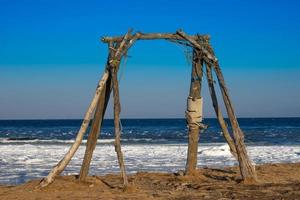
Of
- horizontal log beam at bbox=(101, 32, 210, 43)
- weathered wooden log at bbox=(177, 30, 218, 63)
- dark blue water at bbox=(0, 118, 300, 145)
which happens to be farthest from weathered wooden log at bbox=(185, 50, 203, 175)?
dark blue water at bbox=(0, 118, 300, 145)

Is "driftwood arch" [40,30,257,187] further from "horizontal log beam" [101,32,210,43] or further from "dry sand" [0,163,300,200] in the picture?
"dry sand" [0,163,300,200]

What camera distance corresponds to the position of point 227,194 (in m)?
8.45

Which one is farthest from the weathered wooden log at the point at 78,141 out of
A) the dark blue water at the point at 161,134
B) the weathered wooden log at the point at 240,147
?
the dark blue water at the point at 161,134

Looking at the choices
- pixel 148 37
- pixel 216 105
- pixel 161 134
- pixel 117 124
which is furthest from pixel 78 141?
pixel 161 134

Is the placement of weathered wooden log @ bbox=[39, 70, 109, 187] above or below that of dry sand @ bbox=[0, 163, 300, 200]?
above

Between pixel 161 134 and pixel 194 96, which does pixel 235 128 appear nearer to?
pixel 194 96

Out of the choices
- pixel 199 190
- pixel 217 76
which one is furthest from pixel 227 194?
pixel 217 76

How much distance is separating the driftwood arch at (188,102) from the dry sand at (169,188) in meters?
0.28

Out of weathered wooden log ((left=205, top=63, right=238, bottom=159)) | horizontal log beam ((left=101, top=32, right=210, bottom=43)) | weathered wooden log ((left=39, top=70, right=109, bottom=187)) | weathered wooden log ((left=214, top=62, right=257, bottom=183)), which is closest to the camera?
weathered wooden log ((left=39, top=70, right=109, bottom=187))

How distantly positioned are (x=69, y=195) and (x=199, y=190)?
7.21ft

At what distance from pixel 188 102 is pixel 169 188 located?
2136mm

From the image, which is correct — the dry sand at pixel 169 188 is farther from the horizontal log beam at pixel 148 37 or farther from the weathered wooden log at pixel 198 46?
the horizontal log beam at pixel 148 37

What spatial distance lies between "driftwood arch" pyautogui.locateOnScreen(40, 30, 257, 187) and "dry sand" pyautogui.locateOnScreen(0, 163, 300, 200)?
Answer: 281mm

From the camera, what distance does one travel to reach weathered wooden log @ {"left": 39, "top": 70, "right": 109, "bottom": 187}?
912 cm
